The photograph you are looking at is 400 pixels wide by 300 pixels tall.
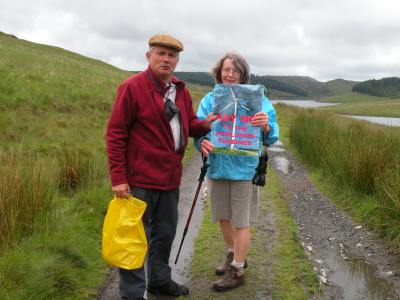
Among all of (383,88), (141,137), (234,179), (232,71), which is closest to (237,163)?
(234,179)

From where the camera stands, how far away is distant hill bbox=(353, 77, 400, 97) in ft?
589

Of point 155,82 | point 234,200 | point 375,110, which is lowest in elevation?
point 375,110

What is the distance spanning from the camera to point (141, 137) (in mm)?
3402

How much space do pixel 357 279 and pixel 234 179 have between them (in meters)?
1.90

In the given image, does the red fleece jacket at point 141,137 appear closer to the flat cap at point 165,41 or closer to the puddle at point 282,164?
the flat cap at point 165,41

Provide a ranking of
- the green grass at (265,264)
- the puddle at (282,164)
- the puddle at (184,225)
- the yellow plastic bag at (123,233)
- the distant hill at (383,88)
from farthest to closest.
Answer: the distant hill at (383,88), the puddle at (282,164), the puddle at (184,225), the green grass at (265,264), the yellow plastic bag at (123,233)

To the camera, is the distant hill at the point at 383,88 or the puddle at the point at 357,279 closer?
the puddle at the point at 357,279

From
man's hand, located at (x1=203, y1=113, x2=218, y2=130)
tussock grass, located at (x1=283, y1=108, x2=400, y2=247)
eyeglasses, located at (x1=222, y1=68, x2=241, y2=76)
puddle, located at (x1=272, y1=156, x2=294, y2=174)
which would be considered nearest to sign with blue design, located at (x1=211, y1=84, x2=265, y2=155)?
man's hand, located at (x1=203, y1=113, x2=218, y2=130)

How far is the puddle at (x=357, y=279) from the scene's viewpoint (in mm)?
4176

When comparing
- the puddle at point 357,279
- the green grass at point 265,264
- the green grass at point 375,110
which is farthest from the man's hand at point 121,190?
the green grass at point 375,110

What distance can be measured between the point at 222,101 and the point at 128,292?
5.83 feet

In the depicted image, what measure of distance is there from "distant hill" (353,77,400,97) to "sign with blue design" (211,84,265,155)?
617ft

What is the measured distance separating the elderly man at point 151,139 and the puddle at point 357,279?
6.44 feet

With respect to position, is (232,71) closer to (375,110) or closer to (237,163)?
(237,163)
